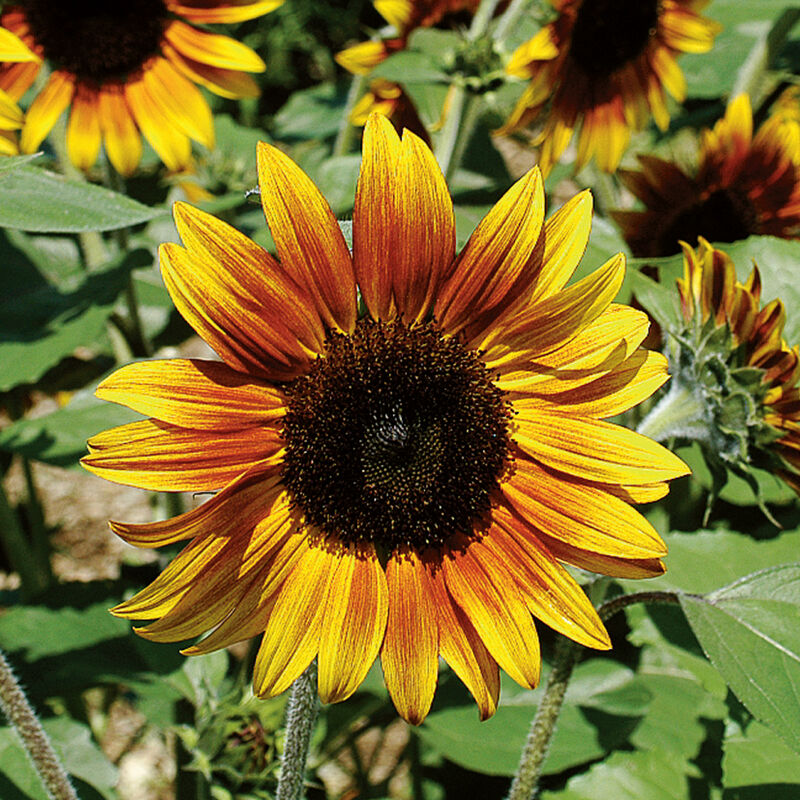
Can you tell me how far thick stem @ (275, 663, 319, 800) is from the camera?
2.65 feet

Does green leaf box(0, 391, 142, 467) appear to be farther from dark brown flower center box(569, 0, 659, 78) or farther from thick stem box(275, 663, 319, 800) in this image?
dark brown flower center box(569, 0, 659, 78)

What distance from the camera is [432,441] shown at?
0.92m

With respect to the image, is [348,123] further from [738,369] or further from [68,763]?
[68,763]

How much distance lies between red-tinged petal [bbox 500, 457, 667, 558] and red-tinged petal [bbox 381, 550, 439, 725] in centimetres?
11

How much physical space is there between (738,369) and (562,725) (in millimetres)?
638

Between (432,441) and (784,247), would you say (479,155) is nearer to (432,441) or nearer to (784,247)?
(784,247)

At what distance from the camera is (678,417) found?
1048 mm

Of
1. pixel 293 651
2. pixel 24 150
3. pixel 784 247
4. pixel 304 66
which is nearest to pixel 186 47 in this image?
pixel 24 150

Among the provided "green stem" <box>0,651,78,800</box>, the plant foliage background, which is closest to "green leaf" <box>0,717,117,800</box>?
the plant foliage background

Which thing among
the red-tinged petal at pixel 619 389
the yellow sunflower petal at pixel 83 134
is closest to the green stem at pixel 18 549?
the yellow sunflower petal at pixel 83 134

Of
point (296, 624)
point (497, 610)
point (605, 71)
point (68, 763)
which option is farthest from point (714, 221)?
point (68, 763)

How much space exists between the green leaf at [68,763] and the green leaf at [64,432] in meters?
0.34

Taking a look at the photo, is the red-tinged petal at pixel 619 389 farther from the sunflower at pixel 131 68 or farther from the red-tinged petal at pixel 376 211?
the sunflower at pixel 131 68

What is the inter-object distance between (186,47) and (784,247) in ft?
2.84
